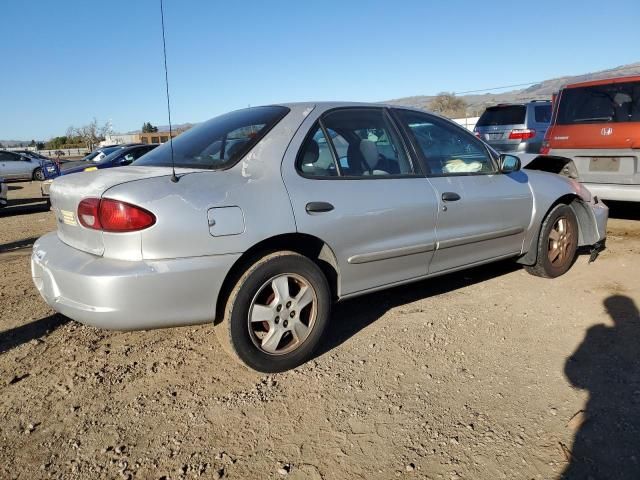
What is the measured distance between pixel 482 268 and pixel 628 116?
2.98 meters

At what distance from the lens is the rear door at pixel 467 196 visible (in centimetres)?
368

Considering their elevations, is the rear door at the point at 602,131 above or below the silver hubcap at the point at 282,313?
above

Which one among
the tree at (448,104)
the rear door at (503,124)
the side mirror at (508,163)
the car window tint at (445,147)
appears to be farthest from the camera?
the tree at (448,104)

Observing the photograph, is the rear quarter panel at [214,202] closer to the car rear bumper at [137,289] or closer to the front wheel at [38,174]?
the car rear bumper at [137,289]

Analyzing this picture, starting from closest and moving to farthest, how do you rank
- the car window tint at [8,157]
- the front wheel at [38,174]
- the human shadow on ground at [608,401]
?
the human shadow on ground at [608,401] → the car window tint at [8,157] → the front wheel at [38,174]

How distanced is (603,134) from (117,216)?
20.2 ft

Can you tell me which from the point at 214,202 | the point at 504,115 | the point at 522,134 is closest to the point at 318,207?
the point at 214,202

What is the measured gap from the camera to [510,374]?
3.00m

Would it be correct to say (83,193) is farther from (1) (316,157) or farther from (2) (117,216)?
(1) (316,157)

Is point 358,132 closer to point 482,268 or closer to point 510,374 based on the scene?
point 510,374

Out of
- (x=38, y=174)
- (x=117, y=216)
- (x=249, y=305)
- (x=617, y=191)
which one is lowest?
(x=38, y=174)

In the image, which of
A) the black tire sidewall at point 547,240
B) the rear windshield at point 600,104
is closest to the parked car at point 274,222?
the black tire sidewall at point 547,240

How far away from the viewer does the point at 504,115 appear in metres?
11.7

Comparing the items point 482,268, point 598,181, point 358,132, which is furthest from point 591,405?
point 598,181
